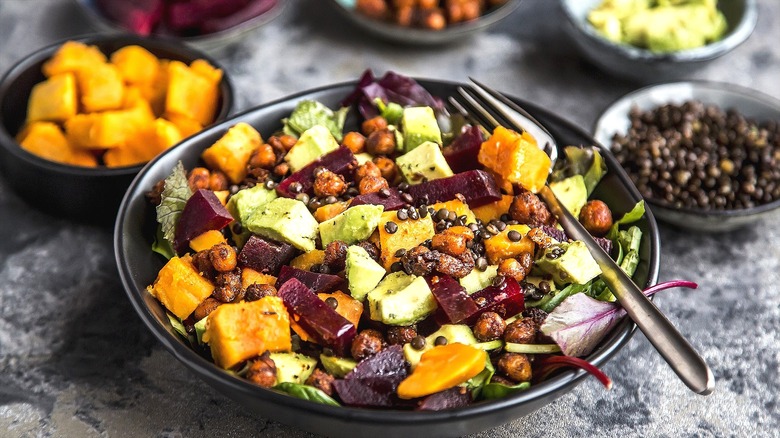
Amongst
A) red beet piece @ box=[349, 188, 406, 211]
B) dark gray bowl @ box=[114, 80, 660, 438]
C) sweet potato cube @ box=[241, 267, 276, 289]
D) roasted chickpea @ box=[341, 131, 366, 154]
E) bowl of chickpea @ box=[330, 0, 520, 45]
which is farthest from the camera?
bowl of chickpea @ box=[330, 0, 520, 45]

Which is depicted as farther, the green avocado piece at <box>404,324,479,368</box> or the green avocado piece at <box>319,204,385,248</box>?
the green avocado piece at <box>319,204,385,248</box>

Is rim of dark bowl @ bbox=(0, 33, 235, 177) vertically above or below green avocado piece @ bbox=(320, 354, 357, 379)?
above

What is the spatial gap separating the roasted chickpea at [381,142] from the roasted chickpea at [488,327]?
2.20ft

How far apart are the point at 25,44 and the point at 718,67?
10.5 feet

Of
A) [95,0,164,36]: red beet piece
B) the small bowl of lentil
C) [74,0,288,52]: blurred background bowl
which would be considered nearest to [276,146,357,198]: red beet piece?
the small bowl of lentil

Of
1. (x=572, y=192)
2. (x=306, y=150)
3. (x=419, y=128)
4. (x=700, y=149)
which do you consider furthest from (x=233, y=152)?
(x=700, y=149)

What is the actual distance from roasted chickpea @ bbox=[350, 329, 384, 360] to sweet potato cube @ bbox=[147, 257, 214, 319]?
434 mm

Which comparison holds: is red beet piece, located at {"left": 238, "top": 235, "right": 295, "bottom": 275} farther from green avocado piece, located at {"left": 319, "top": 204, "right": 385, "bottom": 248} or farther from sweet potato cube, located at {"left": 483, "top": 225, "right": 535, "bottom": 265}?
sweet potato cube, located at {"left": 483, "top": 225, "right": 535, "bottom": 265}

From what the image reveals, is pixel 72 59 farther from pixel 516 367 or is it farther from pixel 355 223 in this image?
pixel 516 367

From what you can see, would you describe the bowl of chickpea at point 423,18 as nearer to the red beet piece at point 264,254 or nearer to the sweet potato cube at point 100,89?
the sweet potato cube at point 100,89

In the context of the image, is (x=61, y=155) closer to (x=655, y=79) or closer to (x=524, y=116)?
(x=524, y=116)

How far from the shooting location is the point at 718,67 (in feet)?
11.9

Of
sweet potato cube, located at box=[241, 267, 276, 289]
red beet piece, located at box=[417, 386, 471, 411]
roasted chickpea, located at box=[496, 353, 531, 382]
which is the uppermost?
sweet potato cube, located at box=[241, 267, 276, 289]

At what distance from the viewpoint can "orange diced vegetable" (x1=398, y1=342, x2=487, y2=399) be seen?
1.69 metres
